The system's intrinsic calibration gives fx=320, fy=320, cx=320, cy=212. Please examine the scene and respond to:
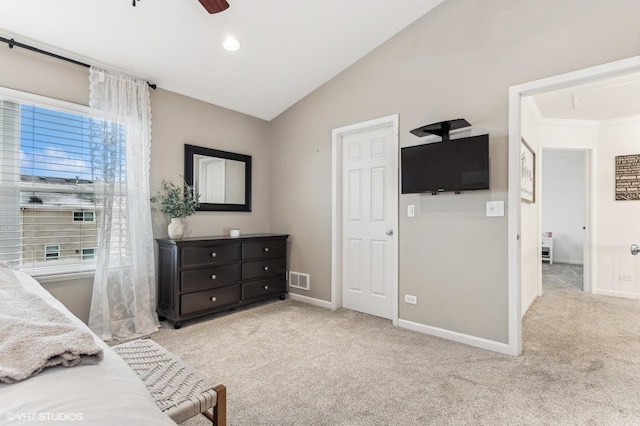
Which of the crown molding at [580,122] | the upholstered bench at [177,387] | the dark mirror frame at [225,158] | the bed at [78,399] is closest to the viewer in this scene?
the bed at [78,399]

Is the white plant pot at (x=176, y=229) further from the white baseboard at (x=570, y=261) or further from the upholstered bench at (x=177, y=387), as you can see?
the white baseboard at (x=570, y=261)

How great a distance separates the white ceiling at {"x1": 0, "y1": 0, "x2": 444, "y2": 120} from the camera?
249cm

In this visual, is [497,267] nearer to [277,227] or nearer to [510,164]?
[510,164]

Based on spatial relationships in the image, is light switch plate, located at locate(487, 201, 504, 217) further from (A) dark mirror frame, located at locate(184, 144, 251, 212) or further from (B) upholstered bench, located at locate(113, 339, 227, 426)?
(A) dark mirror frame, located at locate(184, 144, 251, 212)

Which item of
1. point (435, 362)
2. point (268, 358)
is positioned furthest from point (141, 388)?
point (435, 362)

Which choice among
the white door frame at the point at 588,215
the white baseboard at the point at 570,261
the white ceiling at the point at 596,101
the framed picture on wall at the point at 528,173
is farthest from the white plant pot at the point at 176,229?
the white baseboard at the point at 570,261

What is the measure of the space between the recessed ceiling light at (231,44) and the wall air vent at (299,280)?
2.71 m

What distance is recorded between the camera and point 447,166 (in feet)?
9.28

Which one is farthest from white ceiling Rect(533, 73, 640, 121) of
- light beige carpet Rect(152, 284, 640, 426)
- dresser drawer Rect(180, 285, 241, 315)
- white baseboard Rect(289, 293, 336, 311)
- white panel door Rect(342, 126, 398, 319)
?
dresser drawer Rect(180, 285, 241, 315)

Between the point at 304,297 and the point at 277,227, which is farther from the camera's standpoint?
the point at 277,227

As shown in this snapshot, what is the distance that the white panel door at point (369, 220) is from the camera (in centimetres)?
351

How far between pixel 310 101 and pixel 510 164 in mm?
2490

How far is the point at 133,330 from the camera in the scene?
307cm

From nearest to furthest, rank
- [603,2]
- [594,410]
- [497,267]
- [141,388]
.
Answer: [141,388]
[594,410]
[603,2]
[497,267]
